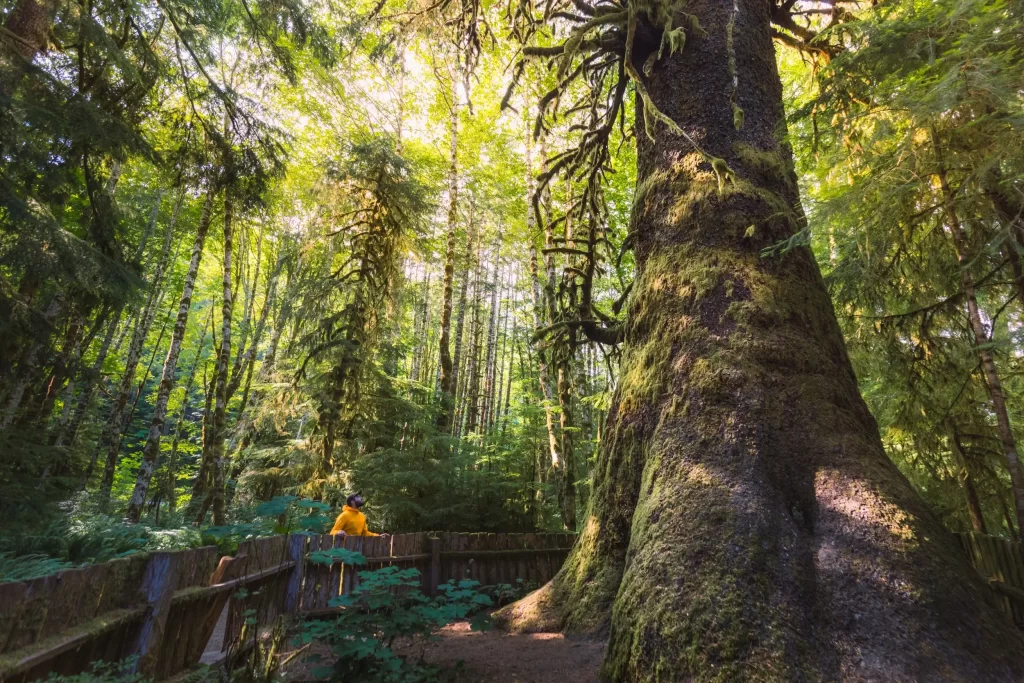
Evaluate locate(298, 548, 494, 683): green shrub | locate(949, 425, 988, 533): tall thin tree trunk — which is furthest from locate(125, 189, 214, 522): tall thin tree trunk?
locate(949, 425, 988, 533): tall thin tree trunk

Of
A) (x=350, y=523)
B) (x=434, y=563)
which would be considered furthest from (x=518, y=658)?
(x=434, y=563)

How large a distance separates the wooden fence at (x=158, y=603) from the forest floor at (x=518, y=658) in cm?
63

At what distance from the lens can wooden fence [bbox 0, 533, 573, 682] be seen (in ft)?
5.86

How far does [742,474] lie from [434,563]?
17.5 feet

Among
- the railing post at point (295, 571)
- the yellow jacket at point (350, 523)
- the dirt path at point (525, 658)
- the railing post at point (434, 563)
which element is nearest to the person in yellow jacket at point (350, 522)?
the yellow jacket at point (350, 523)

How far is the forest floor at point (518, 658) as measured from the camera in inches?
105

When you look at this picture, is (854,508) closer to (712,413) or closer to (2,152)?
(712,413)

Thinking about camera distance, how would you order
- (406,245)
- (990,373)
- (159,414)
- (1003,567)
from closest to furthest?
(990,373)
(1003,567)
(406,245)
(159,414)

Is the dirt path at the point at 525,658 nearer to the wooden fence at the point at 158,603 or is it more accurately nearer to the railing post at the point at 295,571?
the wooden fence at the point at 158,603

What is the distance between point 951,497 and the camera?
677cm

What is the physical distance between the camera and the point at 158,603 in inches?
98.3

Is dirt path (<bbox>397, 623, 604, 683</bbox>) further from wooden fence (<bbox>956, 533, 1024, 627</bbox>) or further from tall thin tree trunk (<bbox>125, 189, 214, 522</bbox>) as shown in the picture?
tall thin tree trunk (<bbox>125, 189, 214, 522</bbox>)

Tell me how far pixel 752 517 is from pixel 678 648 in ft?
2.14

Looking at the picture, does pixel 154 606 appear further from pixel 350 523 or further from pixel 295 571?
pixel 350 523
